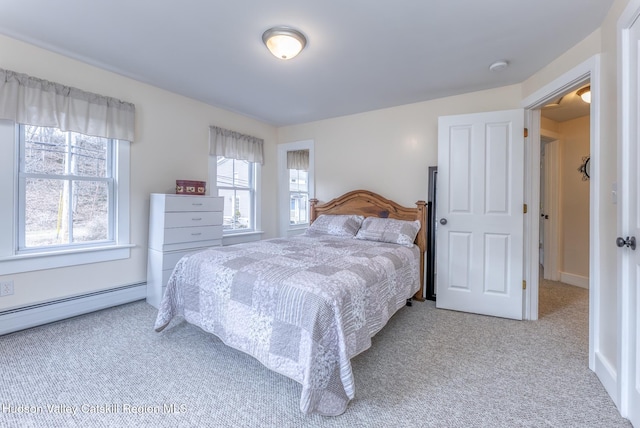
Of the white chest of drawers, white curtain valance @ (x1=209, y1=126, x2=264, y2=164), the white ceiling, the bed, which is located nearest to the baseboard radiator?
the white chest of drawers

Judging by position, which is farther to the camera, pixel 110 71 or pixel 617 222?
pixel 110 71

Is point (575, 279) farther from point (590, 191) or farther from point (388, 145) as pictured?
point (388, 145)

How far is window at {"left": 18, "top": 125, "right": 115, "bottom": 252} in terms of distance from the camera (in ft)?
8.10

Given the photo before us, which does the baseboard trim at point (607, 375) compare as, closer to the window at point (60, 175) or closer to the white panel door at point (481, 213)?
the white panel door at point (481, 213)

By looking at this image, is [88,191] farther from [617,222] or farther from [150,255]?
[617,222]

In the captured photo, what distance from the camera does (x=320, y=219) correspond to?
3.80 m

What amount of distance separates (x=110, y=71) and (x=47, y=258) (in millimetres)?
1891

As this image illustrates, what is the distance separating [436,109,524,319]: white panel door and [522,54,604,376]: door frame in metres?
0.15

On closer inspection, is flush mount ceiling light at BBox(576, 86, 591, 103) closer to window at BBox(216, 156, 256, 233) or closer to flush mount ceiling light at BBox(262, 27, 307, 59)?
flush mount ceiling light at BBox(262, 27, 307, 59)

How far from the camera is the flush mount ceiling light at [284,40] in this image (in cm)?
209

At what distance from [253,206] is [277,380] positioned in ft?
9.97

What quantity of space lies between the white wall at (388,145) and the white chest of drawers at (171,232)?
5.91ft

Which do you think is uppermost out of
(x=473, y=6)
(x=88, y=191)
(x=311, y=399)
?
(x=473, y=6)

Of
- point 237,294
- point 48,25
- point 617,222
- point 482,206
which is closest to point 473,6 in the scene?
point 617,222
